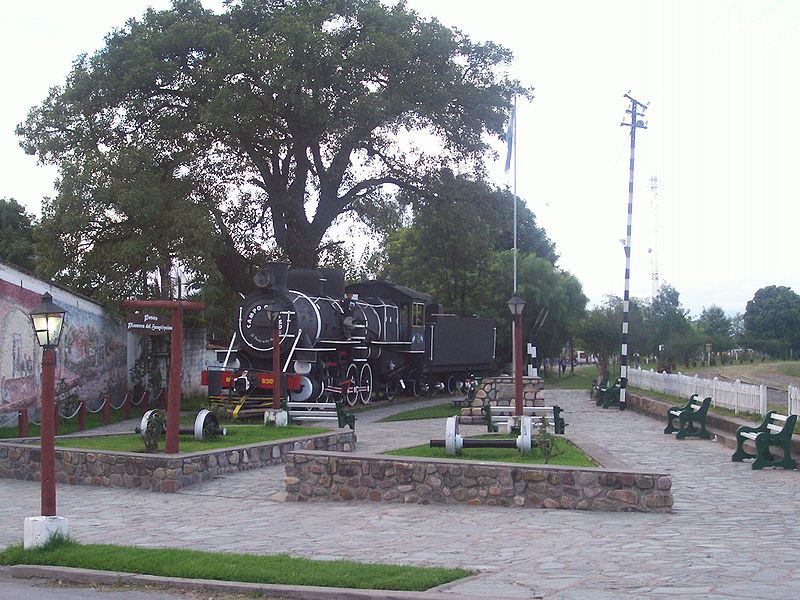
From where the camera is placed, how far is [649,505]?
1016 centimetres

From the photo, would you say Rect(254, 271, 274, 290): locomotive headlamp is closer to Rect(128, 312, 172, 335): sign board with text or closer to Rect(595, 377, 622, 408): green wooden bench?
Rect(595, 377, 622, 408): green wooden bench

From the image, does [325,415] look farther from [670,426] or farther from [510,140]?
[510,140]

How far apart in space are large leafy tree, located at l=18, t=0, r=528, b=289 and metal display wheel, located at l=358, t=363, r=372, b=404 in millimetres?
4061

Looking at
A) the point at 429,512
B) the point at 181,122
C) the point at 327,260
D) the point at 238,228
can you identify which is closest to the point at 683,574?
the point at 429,512

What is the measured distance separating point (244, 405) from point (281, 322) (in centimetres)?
246

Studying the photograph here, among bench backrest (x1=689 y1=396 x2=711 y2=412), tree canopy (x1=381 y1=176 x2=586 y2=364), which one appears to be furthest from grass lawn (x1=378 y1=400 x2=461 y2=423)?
tree canopy (x1=381 y1=176 x2=586 y2=364)

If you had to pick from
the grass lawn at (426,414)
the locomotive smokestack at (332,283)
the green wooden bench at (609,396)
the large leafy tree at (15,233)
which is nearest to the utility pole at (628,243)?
the green wooden bench at (609,396)

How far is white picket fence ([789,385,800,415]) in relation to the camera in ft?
46.6

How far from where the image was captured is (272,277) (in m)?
24.3

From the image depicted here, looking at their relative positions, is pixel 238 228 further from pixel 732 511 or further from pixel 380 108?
pixel 732 511

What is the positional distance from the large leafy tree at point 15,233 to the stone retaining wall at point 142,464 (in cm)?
2477

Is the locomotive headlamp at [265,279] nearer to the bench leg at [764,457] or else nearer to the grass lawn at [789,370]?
the bench leg at [764,457]

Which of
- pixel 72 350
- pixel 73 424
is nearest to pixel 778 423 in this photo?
pixel 73 424

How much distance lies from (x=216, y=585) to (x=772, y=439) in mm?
9071
